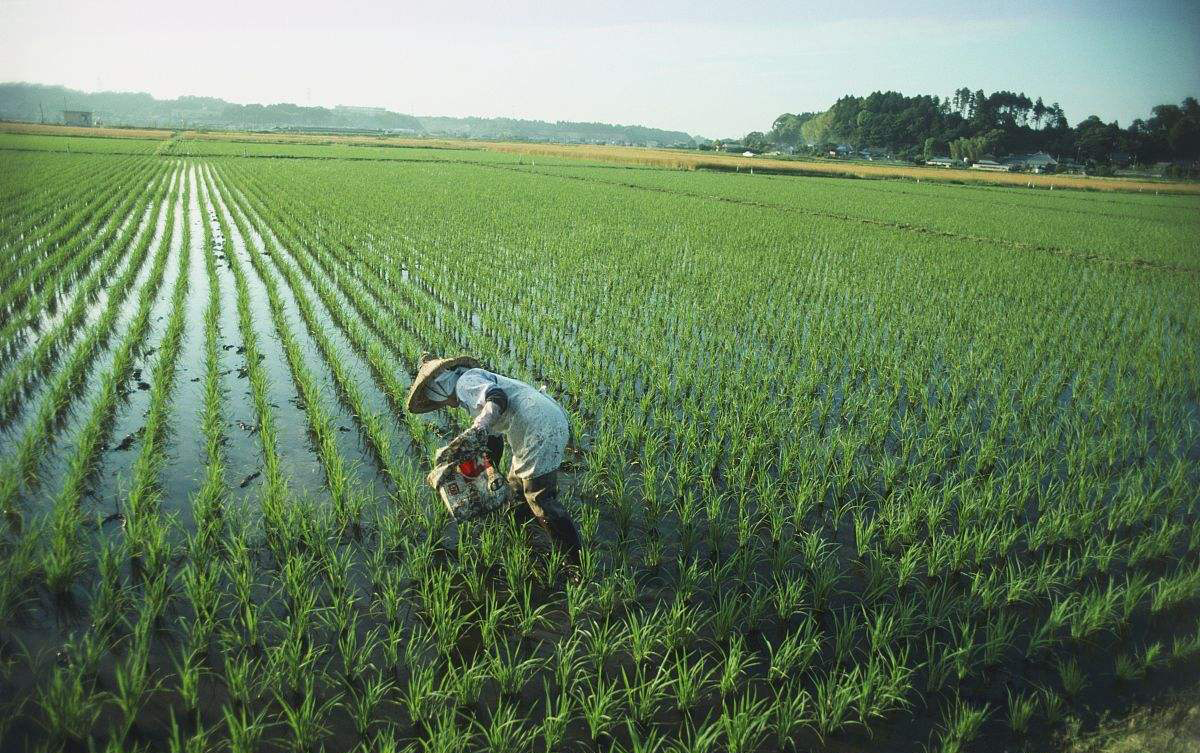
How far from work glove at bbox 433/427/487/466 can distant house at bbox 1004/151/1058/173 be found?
59465 mm

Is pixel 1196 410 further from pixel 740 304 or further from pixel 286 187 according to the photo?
pixel 286 187

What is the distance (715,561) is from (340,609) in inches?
69.7

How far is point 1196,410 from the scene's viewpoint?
18.4 ft

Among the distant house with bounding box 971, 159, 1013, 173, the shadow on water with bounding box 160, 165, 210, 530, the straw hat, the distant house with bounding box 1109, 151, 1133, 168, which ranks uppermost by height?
the distant house with bounding box 971, 159, 1013, 173

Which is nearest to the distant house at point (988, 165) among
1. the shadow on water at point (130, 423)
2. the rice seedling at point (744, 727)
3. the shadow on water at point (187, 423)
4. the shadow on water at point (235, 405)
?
the shadow on water at point (235, 405)

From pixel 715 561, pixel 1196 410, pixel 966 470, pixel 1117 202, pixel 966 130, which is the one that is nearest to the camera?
pixel 715 561

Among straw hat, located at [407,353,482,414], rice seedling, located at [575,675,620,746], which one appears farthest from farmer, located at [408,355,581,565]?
rice seedling, located at [575,675,620,746]

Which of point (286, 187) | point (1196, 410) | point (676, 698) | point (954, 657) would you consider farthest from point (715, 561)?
point (286, 187)

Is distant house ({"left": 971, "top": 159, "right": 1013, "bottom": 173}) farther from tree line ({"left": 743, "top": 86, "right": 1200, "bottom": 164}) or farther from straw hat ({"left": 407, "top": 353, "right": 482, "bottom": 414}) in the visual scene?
straw hat ({"left": 407, "top": 353, "right": 482, "bottom": 414})

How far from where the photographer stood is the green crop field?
242 cm

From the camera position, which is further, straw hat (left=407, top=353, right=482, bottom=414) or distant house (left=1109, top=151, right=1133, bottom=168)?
distant house (left=1109, top=151, right=1133, bottom=168)

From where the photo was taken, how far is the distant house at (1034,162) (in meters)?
50.9

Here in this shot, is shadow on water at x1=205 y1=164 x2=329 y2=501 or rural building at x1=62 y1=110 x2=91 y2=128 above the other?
rural building at x1=62 y1=110 x2=91 y2=128

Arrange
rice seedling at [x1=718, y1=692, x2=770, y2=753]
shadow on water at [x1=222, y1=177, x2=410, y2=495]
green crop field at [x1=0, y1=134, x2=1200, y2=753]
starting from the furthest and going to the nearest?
shadow on water at [x1=222, y1=177, x2=410, y2=495] → green crop field at [x1=0, y1=134, x2=1200, y2=753] → rice seedling at [x1=718, y1=692, x2=770, y2=753]
